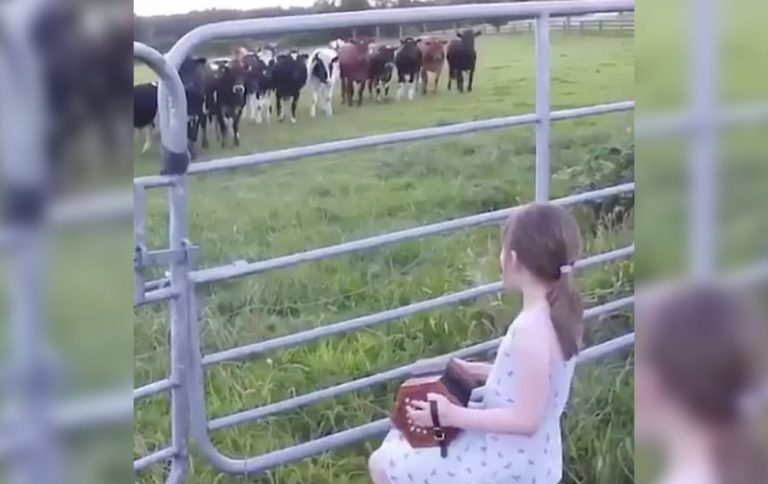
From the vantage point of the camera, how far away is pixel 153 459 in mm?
1876

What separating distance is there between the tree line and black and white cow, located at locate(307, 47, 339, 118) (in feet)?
0.07

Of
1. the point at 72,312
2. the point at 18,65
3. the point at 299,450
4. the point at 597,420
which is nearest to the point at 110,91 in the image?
the point at 18,65

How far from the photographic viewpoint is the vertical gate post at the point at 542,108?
2.11 meters

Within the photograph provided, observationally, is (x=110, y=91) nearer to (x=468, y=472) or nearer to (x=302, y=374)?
(x=302, y=374)

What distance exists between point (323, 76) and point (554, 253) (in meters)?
0.49

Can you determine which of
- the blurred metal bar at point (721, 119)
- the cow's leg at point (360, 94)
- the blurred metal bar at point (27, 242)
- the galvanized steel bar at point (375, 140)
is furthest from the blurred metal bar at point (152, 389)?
the blurred metal bar at point (721, 119)

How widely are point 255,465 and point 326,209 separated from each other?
1.36 ft

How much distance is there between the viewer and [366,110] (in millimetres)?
2008

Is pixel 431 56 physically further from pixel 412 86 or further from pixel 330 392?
pixel 330 392

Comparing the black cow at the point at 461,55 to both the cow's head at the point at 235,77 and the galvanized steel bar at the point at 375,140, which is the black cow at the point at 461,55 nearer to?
the galvanized steel bar at the point at 375,140

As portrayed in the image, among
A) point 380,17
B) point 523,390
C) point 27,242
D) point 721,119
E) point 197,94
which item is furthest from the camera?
point 721,119

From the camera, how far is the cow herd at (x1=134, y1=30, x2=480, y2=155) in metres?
1.86

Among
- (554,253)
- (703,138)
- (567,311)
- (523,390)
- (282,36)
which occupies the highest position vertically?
(282,36)

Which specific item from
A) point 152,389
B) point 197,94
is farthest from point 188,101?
point 152,389
